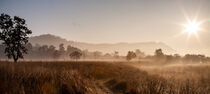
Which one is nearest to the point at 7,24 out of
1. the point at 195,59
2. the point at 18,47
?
the point at 18,47

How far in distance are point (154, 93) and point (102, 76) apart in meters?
9.17

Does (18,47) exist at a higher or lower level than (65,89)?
higher

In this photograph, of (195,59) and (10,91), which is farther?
(195,59)

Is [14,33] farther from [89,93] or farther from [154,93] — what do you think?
[154,93]

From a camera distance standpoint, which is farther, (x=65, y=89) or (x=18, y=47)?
(x=18, y=47)

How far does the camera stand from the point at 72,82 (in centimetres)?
512

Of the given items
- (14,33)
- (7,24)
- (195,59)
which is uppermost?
(7,24)

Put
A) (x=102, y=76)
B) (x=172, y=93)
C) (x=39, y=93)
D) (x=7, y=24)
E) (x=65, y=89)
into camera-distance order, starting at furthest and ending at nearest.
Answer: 1. (x=7, y=24)
2. (x=102, y=76)
3. (x=172, y=93)
4. (x=65, y=89)
5. (x=39, y=93)

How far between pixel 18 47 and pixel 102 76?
1436 centimetres

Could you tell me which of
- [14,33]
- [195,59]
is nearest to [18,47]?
[14,33]

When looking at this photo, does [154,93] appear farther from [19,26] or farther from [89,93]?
[19,26]

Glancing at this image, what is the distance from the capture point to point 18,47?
20.4 meters

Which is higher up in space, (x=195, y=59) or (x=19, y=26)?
(x=19, y=26)

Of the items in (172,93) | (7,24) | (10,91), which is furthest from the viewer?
(7,24)
